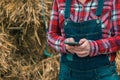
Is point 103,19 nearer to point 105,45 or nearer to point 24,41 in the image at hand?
point 105,45

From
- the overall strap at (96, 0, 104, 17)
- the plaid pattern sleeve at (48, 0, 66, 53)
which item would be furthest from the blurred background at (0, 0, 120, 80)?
the overall strap at (96, 0, 104, 17)

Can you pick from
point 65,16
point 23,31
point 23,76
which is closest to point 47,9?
point 23,31

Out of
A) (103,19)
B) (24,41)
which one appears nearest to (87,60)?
(103,19)

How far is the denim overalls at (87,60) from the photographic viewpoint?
1.81 m

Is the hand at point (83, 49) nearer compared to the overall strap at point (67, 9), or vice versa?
the hand at point (83, 49)

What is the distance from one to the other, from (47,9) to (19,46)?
1.23 ft

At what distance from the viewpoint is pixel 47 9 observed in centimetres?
308

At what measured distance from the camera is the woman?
1792 millimetres

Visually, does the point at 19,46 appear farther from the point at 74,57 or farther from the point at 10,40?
the point at 74,57

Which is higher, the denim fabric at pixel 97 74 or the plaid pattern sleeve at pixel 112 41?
the plaid pattern sleeve at pixel 112 41

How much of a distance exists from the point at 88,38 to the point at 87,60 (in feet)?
0.34

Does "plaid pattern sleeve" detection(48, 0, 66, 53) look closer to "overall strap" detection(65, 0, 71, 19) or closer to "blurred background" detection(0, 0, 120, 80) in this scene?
"overall strap" detection(65, 0, 71, 19)

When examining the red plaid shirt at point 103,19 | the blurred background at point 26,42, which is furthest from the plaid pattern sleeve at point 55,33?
the blurred background at point 26,42

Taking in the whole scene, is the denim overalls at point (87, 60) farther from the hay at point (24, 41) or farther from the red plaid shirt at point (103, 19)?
the hay at point (24, 41)
